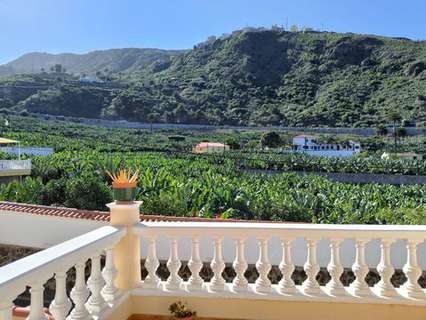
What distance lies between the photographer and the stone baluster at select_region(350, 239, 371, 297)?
3838mm

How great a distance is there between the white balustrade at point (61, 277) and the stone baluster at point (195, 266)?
67cm

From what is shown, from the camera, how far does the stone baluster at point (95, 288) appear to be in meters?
3.49

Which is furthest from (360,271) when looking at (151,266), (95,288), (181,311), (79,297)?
(79,297)

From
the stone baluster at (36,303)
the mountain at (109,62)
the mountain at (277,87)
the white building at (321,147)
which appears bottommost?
the white building at (321,147)

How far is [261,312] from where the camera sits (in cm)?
397

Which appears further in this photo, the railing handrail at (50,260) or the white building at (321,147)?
the white building at (321,147)

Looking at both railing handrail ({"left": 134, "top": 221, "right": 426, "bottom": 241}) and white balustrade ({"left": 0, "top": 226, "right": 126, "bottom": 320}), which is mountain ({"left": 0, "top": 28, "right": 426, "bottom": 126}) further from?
white balustrade ({"left": 0, "top": 226, "right": 126, "bottom": 320})

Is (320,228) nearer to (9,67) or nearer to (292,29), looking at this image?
(292,29)

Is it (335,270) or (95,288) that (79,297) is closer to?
(95,288)

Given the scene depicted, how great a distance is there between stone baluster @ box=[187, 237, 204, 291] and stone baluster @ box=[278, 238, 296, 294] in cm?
73

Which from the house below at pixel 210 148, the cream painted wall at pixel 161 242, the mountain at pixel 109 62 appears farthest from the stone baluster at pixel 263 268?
the mountain at pixel 109 62

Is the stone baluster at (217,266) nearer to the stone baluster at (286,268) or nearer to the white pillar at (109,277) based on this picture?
the stone baluster at (286,268)

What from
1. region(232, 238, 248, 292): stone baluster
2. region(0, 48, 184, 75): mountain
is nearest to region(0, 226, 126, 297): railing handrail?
region(232, 238, 248, 292): stone baluster

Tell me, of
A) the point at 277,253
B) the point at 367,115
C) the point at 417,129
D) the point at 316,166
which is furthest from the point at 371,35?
the point at 277,253
